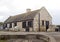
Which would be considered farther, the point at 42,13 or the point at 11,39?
the point at 42,13

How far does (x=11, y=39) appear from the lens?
6.86m

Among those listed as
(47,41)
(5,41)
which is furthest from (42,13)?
(5,41)

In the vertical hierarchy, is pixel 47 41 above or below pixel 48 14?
below

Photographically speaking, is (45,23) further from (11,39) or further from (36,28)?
(11,39)

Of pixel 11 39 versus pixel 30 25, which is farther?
pixel 30 25

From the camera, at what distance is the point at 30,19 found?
29.2 metres

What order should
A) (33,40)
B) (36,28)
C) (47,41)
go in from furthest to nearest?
(36,28) < (47,41) < (33,40)

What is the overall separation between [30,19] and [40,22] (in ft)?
6.11

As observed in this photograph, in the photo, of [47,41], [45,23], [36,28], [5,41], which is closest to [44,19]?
[45,23]

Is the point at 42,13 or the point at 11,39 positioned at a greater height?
the point at 42,13

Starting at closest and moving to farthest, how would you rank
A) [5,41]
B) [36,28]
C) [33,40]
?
[5,41]
[33,40]
[36,28]

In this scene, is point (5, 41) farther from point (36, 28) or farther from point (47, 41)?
point (36, 28)

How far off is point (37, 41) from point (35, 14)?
21857 millimetres

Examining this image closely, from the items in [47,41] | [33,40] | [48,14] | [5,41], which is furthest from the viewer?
[48,14]
